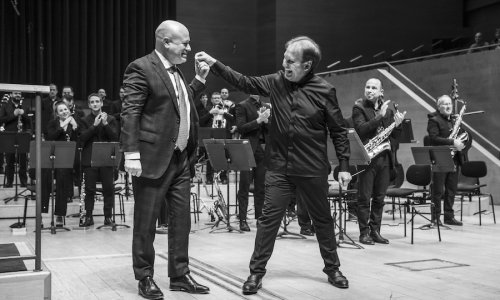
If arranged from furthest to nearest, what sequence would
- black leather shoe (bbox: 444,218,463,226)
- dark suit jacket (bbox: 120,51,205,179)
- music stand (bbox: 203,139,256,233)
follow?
black leather shoe (bbox: 444,218,463,226)
music stand (bbox: 203,139,256,233)
dark suit jacket (bbox: 120,51,205,179)

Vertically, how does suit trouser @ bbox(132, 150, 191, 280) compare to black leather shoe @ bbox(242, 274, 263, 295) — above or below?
above

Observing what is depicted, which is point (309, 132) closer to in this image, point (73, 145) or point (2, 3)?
point (73, 145)

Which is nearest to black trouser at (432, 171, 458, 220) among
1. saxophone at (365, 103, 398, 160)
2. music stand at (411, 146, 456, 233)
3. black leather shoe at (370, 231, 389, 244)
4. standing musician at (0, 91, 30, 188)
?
music stand at (411, 146, 456, 233)

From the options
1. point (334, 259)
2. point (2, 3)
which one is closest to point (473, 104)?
point (334, 259)

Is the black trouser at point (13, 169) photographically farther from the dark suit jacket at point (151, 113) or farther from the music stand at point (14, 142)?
the dark suit jacket at point (151, 113)

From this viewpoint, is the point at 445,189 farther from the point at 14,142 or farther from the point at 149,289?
the point at 14,142

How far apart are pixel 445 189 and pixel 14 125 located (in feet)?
21.4

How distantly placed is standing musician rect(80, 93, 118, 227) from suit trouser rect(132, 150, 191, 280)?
11.7 feet

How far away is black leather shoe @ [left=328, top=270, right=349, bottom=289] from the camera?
418 centimetres

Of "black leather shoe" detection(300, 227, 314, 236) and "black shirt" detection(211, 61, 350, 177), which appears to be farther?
"black leather shoe" detection(300, 227, 314, 236)

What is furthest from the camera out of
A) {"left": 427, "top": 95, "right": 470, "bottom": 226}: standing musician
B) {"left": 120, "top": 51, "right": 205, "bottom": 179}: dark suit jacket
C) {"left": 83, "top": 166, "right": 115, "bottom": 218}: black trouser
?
{"left": 427, "top": 95, "right": 470, "bottom": 226}: standing musician

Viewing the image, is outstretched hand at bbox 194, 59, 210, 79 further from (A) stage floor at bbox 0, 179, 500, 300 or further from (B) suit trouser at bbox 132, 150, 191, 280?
(A) stage floor at bbox 0, 179, 500, 300

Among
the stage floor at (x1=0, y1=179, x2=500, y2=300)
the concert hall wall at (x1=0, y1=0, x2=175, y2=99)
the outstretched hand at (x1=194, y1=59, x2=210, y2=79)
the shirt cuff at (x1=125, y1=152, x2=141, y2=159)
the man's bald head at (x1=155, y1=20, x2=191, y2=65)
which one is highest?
the concert hall wall at (x1=0, y1=0, x2=175, y2=99)

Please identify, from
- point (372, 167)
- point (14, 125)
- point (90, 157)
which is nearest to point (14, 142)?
point (90, 157)
